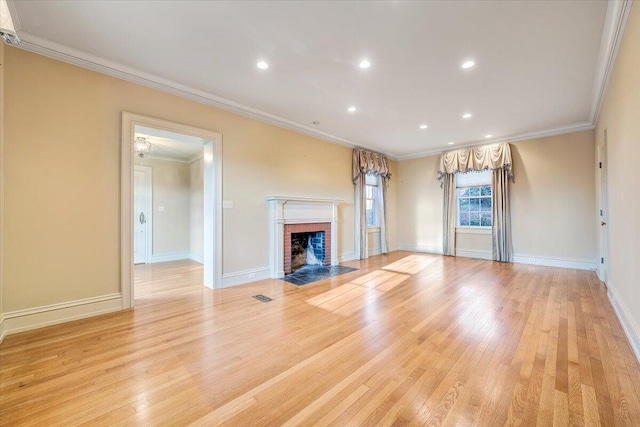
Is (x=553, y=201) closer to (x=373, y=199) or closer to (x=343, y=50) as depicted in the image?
(x=373, y=199)

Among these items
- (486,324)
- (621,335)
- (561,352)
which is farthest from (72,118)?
(621,335)

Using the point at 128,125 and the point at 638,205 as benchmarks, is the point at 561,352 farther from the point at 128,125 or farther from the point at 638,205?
the point at 128,125

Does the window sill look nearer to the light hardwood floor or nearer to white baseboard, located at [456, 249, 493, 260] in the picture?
white baseboard, located at [456, 249, 493, 260]

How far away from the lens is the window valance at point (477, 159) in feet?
18.8

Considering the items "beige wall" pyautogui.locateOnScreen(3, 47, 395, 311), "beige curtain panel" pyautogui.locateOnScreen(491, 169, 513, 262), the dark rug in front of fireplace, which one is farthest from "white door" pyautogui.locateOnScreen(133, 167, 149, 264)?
"beige curtain panel" pyautogui.locateOnScreen(491, 169, 513, 262)

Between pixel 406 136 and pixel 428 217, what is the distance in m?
2.51

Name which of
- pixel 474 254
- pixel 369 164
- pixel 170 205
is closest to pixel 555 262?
pixel 474 254

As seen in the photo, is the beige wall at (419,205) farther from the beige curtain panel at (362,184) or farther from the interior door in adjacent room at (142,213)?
the interior door in adjacent room at (142,213)

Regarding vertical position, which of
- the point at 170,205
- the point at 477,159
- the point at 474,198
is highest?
the point at 477,159

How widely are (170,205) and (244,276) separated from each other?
144 inches

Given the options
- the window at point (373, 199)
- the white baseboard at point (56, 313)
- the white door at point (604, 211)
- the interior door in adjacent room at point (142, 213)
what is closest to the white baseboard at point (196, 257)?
the interior door in adjacent room at point (142, 213)

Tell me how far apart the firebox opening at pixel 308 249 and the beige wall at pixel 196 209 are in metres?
2.39

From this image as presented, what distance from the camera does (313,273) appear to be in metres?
4.79

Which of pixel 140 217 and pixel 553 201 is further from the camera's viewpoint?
pixel 140 217
